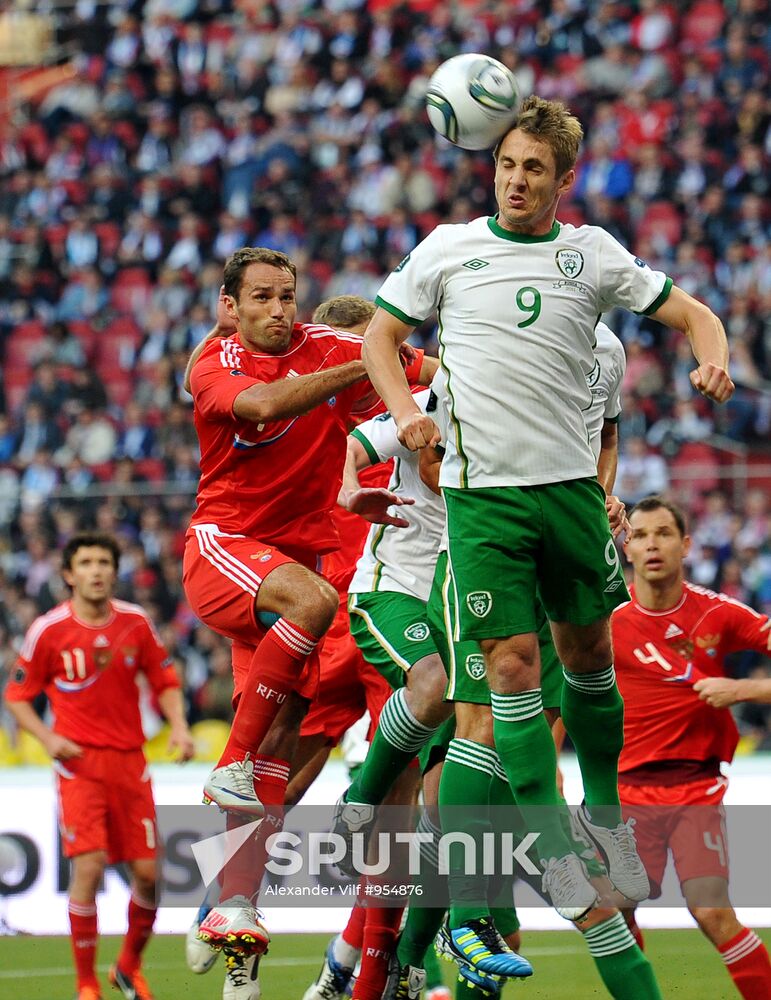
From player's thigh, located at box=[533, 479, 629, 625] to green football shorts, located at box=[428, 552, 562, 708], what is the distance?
24cm

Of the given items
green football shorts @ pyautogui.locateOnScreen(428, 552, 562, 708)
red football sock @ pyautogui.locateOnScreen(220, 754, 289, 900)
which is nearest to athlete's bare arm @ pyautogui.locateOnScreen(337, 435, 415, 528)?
green football shorts @ pyautogui.locateOnScreen(428, 552, 562, 708)

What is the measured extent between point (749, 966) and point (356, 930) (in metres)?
1.69

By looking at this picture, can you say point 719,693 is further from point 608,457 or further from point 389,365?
point 389,365

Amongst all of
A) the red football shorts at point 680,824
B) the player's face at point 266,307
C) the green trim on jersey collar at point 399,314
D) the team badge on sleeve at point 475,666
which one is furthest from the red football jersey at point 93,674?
the green trim on jersey collar at point 399,314

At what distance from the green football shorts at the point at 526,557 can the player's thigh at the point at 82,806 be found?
3984 mm

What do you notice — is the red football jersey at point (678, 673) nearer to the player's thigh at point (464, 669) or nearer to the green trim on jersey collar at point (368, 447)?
the green trim on jersey collar at point (368, 447)

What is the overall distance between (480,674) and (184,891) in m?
4.57

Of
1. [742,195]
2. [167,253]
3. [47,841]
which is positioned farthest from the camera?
[167,253]

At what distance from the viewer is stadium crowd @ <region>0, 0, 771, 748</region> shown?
14.9 m

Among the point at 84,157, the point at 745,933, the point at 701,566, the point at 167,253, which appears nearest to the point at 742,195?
the point at 701,566

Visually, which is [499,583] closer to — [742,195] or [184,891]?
[184,891]

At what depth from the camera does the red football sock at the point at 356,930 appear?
721cm

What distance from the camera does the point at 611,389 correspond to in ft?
22.2

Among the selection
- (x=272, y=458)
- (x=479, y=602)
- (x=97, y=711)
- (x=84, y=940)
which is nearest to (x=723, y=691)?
(x=479, y=602)
